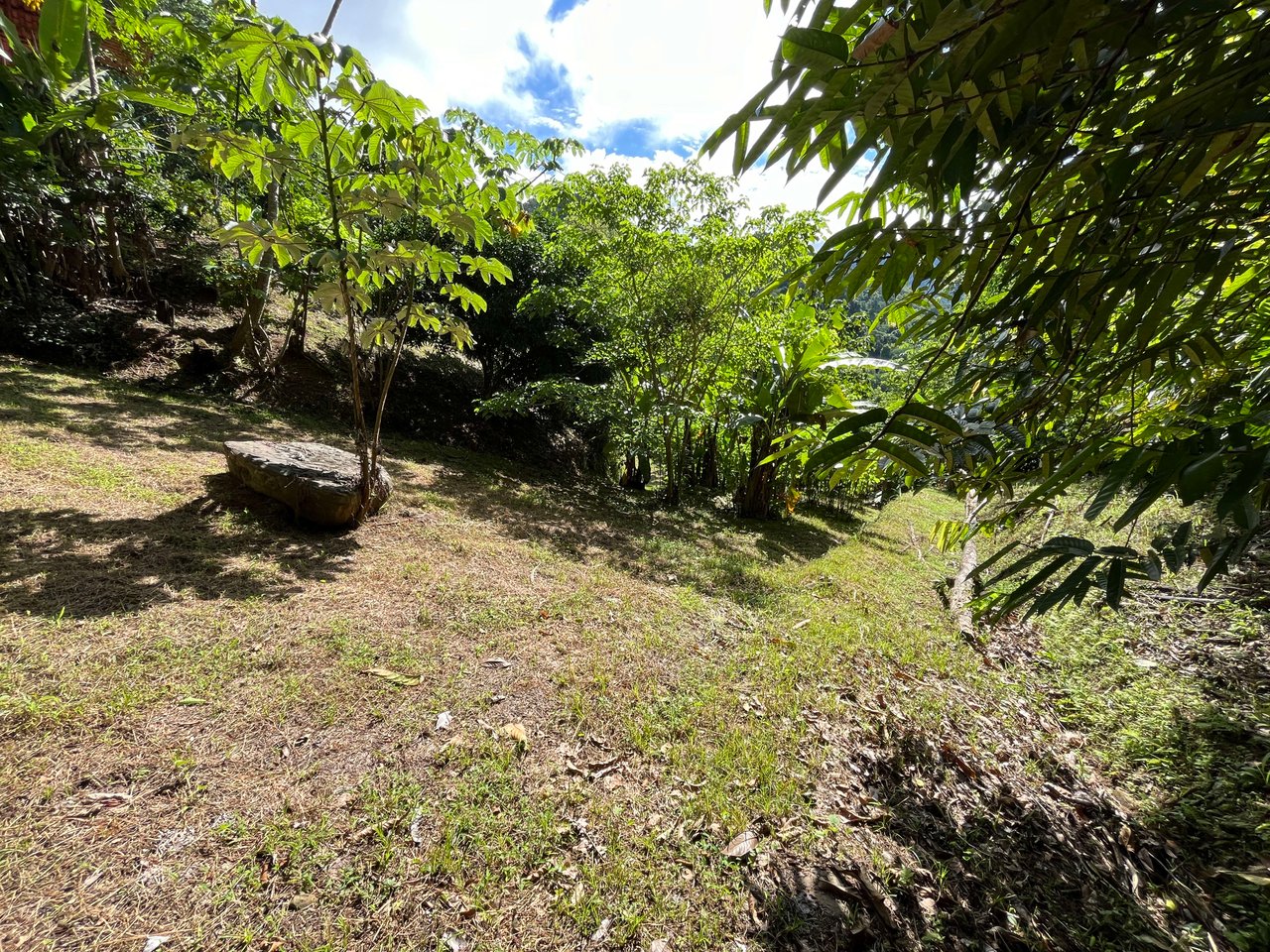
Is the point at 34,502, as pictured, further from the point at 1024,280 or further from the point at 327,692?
the point at 1024,280

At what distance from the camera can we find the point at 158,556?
10.4 ft

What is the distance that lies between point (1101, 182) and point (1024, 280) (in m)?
0.29

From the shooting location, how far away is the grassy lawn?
5.37 ft

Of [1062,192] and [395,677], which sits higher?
[1062,192]

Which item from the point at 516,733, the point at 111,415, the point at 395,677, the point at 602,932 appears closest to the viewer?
the point at 602,932

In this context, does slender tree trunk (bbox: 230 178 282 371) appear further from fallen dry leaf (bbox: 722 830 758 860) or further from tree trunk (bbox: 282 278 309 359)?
fallen dry leaf (bbox: 722 830 758 860)

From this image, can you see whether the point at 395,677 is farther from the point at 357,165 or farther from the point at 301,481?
the point at 357,165

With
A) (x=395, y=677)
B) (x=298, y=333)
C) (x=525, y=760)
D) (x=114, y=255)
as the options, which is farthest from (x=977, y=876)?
(x=114, y=255)

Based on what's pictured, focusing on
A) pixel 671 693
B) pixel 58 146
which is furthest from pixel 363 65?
pixel 58 146

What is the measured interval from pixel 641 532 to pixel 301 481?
13.4 feet

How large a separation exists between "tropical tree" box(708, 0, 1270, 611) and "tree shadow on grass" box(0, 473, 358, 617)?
3801mm

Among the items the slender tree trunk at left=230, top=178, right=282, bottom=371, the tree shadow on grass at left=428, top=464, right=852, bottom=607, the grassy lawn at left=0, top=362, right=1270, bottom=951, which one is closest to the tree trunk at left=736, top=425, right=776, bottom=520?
the tree shadow on grass at left=428, top=464, right=852, bottom=607

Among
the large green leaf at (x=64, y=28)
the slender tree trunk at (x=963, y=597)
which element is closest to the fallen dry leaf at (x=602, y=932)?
the large green leaf at (x=64, y=28)

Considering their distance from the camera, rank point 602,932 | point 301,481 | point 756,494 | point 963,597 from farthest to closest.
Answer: point 756,494 < point 963,597 < point 301,481 < point 602,932
